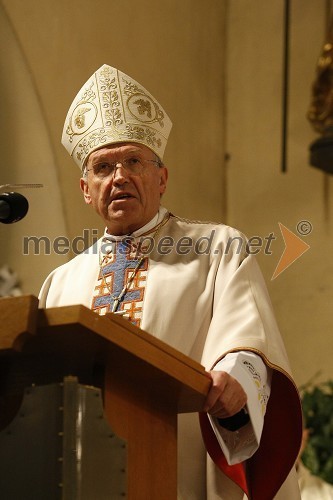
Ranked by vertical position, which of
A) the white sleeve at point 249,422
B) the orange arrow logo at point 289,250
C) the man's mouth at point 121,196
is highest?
the man's mouth at point 121,196

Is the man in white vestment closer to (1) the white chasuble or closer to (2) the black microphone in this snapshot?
(1) the white chasuble

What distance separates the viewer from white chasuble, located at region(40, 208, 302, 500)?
9.61 feet

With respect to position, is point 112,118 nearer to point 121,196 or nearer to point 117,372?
point 121,196

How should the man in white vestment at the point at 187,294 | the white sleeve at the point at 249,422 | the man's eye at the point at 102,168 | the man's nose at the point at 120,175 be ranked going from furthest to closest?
the man's eye at the point at 102,168
the man's nose at the point at 120,175
the man in white vestment at the point at 187,294
the white sleeve at the point at 249,422

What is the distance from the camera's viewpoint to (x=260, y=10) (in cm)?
743

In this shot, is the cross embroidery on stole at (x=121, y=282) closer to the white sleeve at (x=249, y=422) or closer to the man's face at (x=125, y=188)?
the man's face at (x=125, y=188)

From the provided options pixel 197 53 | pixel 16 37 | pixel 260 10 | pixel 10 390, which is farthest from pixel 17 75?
pixel 10 390

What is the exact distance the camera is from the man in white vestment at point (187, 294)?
283cm

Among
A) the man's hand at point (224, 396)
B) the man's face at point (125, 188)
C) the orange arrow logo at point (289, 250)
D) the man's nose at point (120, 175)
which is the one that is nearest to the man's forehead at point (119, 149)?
the man's face at point (125, 188)

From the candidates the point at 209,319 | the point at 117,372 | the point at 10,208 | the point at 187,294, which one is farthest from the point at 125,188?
the point at 117,372

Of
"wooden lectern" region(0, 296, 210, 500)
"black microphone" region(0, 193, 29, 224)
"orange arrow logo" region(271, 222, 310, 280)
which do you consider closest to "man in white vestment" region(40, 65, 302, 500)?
"wooden lectern" region(0, 296, 210, 500)

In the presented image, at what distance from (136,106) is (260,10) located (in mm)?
3792

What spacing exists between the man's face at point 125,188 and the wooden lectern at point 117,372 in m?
1.09

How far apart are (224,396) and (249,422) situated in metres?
0.17
